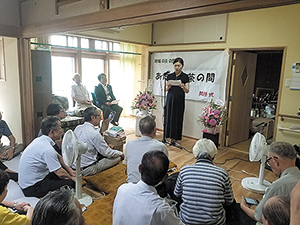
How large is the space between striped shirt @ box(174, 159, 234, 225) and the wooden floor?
4.08 ft

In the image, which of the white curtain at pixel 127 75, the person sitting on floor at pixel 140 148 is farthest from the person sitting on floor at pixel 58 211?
the white curtain at pixel 127 75

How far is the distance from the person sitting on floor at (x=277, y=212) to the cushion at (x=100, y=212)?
56.9 inches

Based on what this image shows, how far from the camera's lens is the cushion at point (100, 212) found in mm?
2078

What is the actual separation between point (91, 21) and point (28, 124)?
2.18 metres

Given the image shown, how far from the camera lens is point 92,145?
2.86 m

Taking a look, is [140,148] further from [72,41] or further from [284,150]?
[72,41]

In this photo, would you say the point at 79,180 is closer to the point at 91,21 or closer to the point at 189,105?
the point at 91,21

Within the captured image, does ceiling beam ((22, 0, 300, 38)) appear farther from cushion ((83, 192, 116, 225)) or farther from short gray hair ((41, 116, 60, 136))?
cushion ((83, 192, 116, 225))

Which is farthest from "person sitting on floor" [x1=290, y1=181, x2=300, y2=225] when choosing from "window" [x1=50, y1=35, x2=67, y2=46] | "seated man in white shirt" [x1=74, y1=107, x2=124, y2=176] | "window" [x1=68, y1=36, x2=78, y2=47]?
"window" [x1=68, y1=36, x2=78, y2=47]

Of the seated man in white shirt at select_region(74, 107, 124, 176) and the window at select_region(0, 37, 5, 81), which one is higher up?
the window at select_region(0, 37, 5, 81)

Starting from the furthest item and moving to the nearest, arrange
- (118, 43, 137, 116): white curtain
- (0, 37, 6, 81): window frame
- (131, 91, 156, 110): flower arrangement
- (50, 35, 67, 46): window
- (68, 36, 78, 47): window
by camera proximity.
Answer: (118, 43, 137, 116): white curtain
(68, 36, 78, 47): window
(50, 35, 67, 46): window
(131, 91, 156, 110): flower arrangement
(0, 37, 6, 81): window frame

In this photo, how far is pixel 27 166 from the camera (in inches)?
84.0

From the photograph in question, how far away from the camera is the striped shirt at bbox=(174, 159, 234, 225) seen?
1528 millimetres

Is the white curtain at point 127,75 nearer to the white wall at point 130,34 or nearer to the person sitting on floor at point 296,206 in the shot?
the white wall at point 130,34
